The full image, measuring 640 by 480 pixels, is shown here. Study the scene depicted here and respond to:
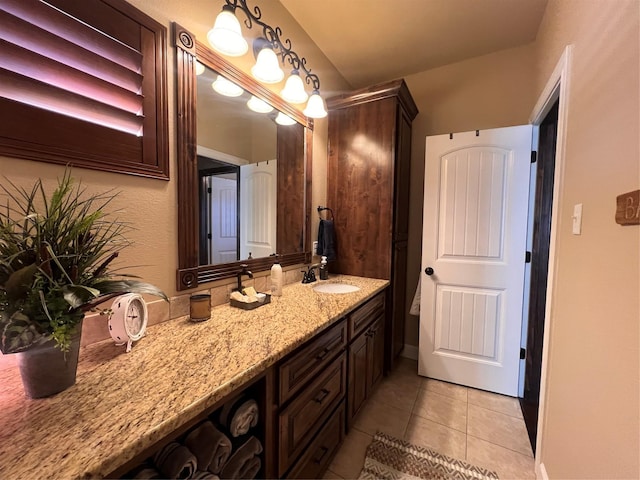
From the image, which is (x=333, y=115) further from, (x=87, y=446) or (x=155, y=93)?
(x=87, y=446)

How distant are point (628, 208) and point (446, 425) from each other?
63.5 inches

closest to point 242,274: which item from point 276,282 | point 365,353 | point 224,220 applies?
point 276,282

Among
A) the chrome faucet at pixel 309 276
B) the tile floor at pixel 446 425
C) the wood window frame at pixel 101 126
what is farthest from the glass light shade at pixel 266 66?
the tile floor at pixel 446 425

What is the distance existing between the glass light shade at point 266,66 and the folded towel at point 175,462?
5.27 ft

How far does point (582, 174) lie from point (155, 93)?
5.64ft

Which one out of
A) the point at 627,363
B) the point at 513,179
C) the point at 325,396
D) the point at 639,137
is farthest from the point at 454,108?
the point at 325,396

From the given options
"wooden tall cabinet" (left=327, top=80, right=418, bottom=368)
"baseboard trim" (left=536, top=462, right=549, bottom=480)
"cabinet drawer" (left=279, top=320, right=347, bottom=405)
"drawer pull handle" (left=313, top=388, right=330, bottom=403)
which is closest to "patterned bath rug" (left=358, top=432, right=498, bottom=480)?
"baseboard trim" (left=536, top=462, right=549, bottom=480)

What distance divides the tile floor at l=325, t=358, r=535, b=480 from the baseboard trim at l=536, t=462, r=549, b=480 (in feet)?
0.17

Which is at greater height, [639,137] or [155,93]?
[155,93]

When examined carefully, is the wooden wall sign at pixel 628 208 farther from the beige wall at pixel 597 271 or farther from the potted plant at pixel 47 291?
the potted plant at pixel 47 291

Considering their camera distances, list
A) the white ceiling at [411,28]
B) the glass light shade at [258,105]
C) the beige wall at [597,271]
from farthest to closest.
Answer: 1. the white ceiling at [411,28]
2. the glass light shade at [258,105]
3. the beige wall at [597,271]

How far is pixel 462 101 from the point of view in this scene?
235 centimetres

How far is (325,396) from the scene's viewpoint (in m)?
1.25

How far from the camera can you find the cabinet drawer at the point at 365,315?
1.50 metres
